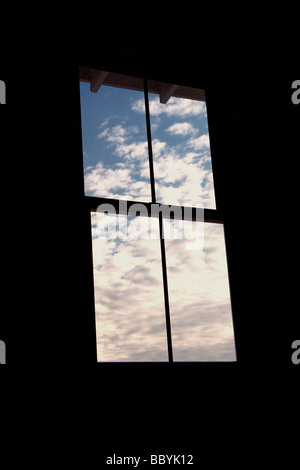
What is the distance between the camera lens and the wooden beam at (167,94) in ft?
9.98

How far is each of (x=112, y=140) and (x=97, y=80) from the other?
0.35m

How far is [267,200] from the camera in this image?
2.98 metres

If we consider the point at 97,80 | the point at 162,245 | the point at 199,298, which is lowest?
the point at 199,298

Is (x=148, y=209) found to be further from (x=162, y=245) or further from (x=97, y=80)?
(x=97, y=80)

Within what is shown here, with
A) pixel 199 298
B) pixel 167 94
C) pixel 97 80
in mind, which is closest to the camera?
pixel 199 298

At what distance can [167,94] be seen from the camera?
3.07 metres

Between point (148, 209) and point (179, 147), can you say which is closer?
point (148, 209)

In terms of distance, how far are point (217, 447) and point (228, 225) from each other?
1.09 m

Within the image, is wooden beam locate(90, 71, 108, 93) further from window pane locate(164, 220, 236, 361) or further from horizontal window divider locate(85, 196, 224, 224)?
window pane locate(164, 220, 236, 361)

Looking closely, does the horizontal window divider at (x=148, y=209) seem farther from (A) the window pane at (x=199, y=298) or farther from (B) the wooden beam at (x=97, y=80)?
(B) the wooden beam at (x=97, y=80)

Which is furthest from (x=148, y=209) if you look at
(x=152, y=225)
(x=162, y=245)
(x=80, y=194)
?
(x=80, y=194)

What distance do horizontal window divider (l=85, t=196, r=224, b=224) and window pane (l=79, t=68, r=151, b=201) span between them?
0.04 metres

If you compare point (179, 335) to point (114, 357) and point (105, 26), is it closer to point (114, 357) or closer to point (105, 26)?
point (114, 357)

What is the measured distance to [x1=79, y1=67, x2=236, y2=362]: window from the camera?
8.38 feet
